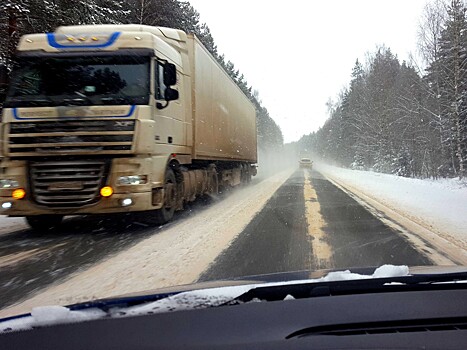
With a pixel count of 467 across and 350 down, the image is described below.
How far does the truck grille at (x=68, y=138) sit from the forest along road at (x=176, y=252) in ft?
4.88

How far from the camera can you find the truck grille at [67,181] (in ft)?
21.7

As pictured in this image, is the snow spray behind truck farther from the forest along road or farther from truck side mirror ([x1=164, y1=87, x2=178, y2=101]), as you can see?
the forest along road

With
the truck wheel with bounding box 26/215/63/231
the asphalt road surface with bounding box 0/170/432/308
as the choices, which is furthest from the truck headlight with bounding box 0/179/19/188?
the truck wheel with bounding box 26/215/63/231

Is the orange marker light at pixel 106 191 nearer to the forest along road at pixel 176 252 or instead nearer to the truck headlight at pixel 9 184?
the forest along road at pixel 176 252

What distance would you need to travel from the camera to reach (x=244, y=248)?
19.2 ft

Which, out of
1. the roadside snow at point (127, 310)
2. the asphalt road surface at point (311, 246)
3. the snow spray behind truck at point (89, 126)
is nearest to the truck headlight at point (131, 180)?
the snow spray behind truck at point (89, 126)

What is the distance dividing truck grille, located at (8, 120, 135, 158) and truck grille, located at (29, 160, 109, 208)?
211 millimetres

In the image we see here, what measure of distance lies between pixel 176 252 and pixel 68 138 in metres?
2.70

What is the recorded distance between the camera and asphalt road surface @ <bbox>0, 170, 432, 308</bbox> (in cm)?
470

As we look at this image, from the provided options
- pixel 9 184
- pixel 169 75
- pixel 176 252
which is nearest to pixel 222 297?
pixel 176 252

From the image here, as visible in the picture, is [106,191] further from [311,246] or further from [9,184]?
[311,246]

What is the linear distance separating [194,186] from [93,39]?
14.4ft

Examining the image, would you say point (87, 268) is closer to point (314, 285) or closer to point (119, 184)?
point (119, 184)

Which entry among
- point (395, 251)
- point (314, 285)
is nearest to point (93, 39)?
point (395, 251)
